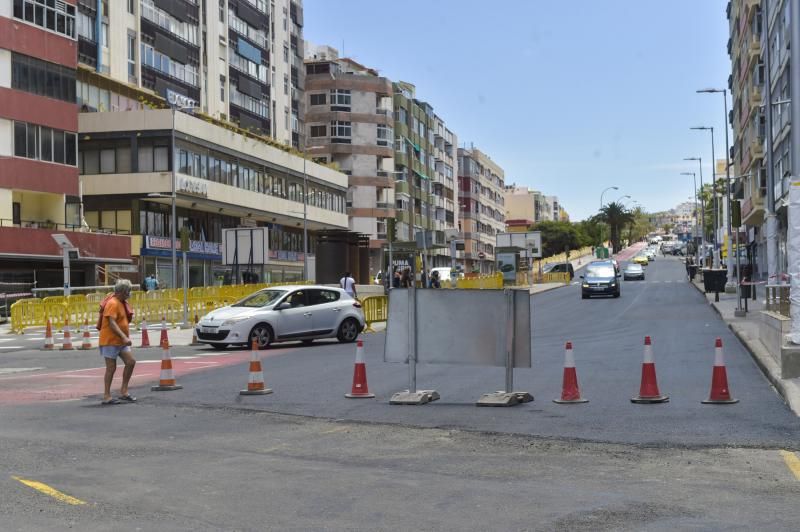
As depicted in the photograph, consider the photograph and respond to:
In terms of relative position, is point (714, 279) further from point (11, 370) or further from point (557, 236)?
point (557, 236)

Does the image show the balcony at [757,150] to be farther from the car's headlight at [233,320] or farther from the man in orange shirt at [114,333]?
the man in orange shirt at [114,333]

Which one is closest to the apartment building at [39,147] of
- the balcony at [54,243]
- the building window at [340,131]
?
the balcony at [54,243]

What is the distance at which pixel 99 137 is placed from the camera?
6078 cm

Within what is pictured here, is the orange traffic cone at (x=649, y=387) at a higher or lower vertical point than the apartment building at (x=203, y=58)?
lower

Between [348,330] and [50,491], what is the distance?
1846 centimetres

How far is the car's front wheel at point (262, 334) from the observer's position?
23969 mm

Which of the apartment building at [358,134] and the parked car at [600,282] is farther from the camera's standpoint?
the apartment building at [358,134]

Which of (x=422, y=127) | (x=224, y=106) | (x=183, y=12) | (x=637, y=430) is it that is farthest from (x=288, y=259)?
(x=637, y=430)

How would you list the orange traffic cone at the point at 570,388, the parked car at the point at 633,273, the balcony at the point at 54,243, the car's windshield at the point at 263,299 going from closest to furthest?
the orange traffic cone at the point at 570,388
the car's windshield at the point at 263,299
the balcony at the point at 54,243
the parked car at the point at 633,273

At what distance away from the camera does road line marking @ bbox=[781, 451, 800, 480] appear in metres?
8.15

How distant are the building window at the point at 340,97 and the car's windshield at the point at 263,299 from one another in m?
73.7

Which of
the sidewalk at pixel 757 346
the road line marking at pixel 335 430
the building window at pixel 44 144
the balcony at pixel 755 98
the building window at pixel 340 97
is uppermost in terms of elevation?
the building window at pixel 340 97

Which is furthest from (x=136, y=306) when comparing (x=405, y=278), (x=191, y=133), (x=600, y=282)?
(x=191, y=133)

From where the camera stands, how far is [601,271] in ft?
172
